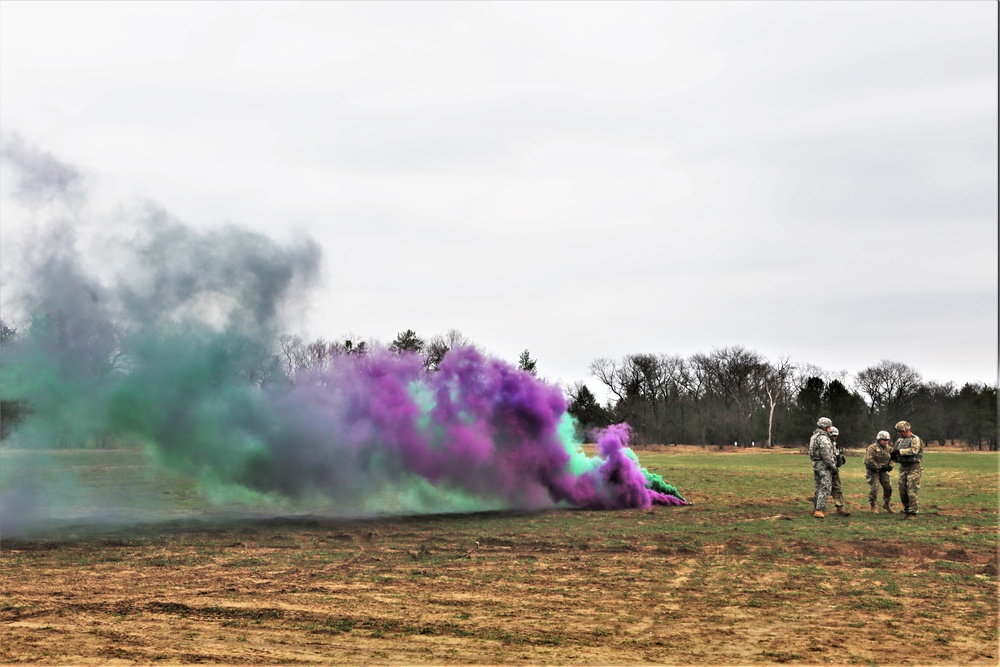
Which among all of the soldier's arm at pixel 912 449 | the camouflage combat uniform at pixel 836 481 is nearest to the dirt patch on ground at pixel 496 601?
the camouflage combat uniform at pixel 836 481

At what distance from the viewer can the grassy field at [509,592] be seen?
9711 mm

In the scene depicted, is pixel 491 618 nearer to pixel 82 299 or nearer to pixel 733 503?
pixel 82 299

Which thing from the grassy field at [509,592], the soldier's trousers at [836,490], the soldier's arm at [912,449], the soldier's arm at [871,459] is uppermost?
the soldier's arm at [912,449]

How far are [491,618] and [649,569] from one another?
14.9 feet

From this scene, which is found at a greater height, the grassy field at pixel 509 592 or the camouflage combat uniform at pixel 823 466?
the camouflage combat uniform at pixel 823 466

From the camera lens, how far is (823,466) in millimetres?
23422

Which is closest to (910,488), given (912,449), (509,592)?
(912,449)

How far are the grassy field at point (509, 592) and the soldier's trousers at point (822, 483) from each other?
825mm

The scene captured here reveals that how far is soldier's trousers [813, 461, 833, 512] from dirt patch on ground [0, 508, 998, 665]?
4750 millimetres

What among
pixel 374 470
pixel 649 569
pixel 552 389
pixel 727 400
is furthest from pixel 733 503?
pixel 727 400

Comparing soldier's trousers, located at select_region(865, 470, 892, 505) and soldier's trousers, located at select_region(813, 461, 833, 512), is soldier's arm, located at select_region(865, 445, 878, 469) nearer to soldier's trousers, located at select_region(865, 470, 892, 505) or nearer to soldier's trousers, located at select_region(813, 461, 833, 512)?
soldier's trousers, located at select_region(865, 470, 892, 505)

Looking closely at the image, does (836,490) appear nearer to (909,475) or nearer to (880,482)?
(880,482)

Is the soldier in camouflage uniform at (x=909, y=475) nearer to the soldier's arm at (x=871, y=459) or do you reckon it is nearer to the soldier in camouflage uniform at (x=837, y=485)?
the soldier's arm at (x=871, y=459)

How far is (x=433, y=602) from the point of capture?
12.1 m
